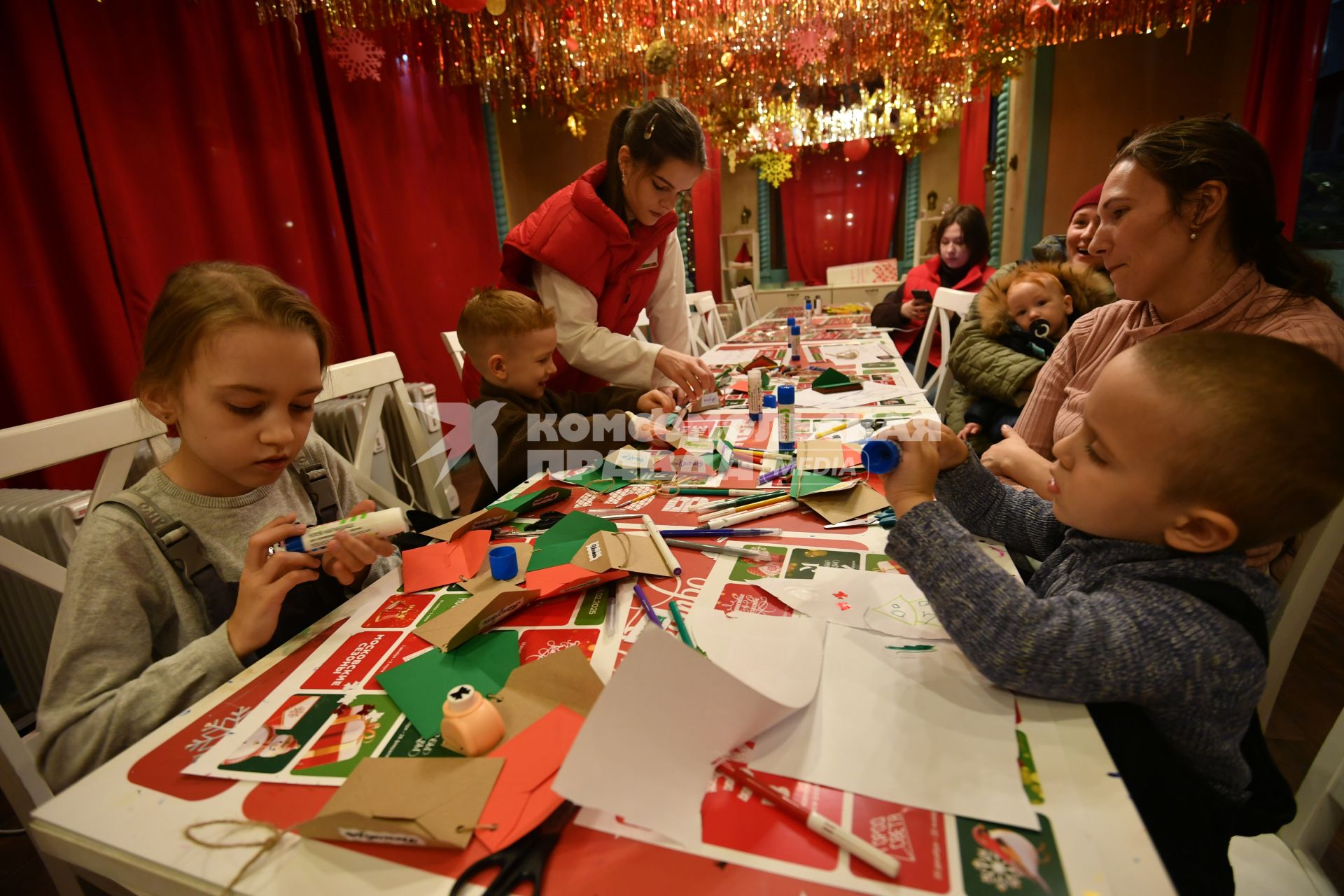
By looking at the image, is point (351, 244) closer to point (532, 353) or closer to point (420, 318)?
point (420, 318)

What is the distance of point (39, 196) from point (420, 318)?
174cm

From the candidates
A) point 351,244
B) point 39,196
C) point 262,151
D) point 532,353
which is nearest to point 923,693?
point 532,353

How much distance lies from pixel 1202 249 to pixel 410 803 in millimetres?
1375

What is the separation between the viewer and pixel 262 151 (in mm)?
2432

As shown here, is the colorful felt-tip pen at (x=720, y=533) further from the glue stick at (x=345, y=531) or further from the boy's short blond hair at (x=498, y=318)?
the boy's short blond hair at (x=498, y=318)

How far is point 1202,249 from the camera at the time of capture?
3.36ft

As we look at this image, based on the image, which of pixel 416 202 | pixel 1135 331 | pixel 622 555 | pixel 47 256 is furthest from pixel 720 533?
pixel 416 202

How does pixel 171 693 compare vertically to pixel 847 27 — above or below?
below

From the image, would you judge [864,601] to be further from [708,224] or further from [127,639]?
[708,224]

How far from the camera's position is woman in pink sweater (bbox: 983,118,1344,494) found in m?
0.97

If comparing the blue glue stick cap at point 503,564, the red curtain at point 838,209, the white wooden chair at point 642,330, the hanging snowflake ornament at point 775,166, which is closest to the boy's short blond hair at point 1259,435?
the blue glue stick cap at point 503,564

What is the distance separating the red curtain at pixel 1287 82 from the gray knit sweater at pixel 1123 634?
344 cm

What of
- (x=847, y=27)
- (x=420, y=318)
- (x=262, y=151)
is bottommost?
(x=420, y=318)

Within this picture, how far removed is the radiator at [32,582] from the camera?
4.15ft
